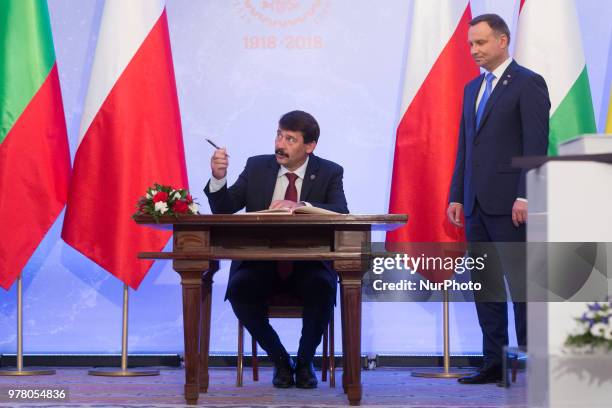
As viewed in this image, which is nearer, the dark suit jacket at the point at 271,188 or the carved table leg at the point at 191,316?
the carved table leg at the point at 191,316

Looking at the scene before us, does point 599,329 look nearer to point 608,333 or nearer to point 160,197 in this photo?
point 608,333

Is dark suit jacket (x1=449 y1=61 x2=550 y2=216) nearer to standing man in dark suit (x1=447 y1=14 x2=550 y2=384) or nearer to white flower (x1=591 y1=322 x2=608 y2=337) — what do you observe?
standing man in dark suit (x1=447 y1=14 x2=550 y2=384)

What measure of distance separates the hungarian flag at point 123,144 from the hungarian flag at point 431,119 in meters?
1.26

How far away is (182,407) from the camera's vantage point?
3357 mm

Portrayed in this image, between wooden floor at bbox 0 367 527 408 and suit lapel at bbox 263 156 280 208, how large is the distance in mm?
909

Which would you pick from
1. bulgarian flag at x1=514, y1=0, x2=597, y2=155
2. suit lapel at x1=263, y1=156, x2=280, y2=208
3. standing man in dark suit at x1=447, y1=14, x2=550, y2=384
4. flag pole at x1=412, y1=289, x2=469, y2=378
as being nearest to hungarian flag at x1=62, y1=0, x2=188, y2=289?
suit lapel at x1=263, y1=156, x2=280, y2=208

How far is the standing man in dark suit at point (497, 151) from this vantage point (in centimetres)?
412

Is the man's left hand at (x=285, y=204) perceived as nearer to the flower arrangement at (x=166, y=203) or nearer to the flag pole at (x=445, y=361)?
the flower arrangement at (x=166, y=203)

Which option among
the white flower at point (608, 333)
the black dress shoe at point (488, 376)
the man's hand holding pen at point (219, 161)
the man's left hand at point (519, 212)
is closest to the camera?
the white flower at point (608, 333)

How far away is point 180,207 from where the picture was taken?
348 cm

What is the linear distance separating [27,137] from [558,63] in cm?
294

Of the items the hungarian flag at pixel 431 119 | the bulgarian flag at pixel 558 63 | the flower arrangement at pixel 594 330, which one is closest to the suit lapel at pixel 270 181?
the hungarian flag at pixel 431 119

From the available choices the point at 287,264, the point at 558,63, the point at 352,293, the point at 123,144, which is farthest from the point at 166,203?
the point at 558,63

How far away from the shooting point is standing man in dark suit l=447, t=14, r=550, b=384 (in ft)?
13.5
